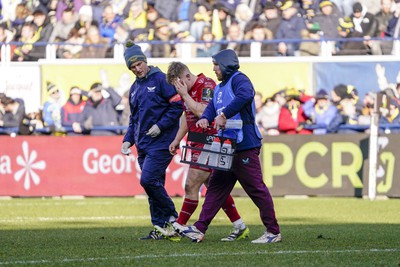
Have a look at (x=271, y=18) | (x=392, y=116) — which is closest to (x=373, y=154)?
(x=392, y=116)

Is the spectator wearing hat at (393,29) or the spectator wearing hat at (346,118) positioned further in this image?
the spectator wearing hat at (393,29)

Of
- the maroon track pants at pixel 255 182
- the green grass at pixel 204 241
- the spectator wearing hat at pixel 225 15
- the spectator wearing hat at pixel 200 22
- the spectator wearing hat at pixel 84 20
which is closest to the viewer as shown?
the green grass at pixel 204 241

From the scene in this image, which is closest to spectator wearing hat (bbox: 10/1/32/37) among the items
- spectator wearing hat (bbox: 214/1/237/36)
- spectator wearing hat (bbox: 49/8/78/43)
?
spectator wearing hat (bbox: 49/8/78/43)

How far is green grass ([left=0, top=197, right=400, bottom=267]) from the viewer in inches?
405

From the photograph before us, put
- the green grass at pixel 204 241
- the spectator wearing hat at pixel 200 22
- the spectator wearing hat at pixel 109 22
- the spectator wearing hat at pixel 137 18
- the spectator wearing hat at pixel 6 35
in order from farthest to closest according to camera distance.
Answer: the spectator wearing hat at pixel 6 35, the spectator wearing hat at pixel 109 22, the spectator wearing hat at pixel 137 18, the spectator wearing hat at pixel 200 22, the green grass at pixel 204 241

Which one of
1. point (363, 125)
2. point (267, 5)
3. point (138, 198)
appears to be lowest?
point (138, 198)

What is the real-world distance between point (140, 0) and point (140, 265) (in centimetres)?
1855

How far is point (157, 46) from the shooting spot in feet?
88.7

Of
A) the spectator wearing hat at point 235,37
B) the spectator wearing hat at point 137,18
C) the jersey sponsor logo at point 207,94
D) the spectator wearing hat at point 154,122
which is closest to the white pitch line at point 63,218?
the spectator wearing hat at point 154,122

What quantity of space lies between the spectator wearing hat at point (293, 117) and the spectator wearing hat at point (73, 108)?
4.56m

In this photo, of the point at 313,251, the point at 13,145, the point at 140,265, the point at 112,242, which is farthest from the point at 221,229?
the point at 13,145

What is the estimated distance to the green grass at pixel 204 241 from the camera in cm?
1030

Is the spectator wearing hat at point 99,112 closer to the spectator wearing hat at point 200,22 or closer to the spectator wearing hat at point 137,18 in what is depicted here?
the spectator wearing hat at point 137,18

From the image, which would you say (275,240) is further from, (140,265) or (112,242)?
(140,265)
